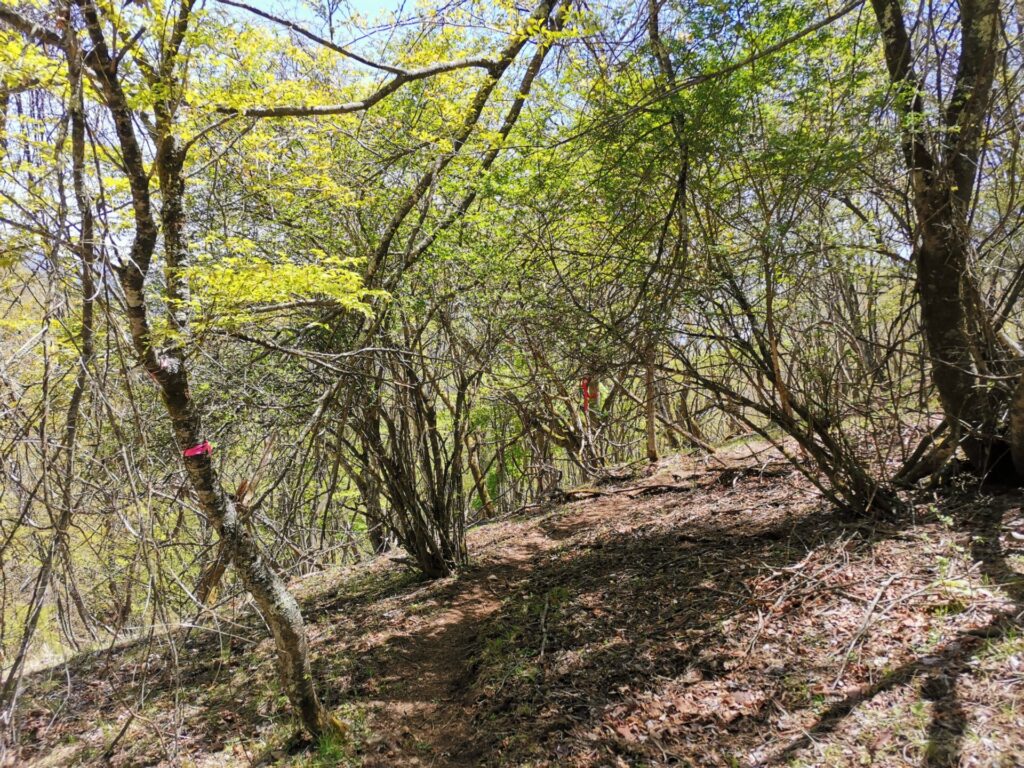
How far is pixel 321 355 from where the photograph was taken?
3801mm

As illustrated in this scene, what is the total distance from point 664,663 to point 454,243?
12.8ft

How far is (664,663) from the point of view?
141 inches

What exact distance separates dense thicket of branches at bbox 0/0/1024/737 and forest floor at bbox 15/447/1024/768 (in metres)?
0.58

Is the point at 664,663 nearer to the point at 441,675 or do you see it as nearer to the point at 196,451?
the point at 441,675

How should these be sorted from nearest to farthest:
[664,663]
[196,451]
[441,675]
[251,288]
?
[196,451], [664,663], [251,288], [441,675]

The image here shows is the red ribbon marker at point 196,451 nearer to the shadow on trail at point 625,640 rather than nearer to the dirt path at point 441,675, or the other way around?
the dirt path at point 441,675

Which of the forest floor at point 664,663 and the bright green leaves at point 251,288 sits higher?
the bright green leaves at point 251,288

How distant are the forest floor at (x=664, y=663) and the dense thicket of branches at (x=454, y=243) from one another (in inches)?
22.9

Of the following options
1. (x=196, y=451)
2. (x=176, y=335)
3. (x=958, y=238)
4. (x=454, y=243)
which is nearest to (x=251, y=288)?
(x=176, y=335)

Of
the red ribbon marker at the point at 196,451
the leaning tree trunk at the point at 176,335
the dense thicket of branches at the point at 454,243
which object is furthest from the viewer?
the red ribbon marker at the point at 196,451

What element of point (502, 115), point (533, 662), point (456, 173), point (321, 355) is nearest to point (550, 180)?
point (456, 173)

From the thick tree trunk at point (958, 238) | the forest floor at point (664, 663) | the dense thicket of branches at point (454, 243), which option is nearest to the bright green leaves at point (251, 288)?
the dense thicket of branches at point (454, 243)

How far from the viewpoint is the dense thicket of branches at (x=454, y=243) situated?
94.7 inches

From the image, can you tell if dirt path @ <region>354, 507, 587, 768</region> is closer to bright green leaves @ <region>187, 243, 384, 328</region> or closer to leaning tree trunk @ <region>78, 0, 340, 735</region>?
leaning tree trunk @ <region>78, 0, 340, 735</region>
